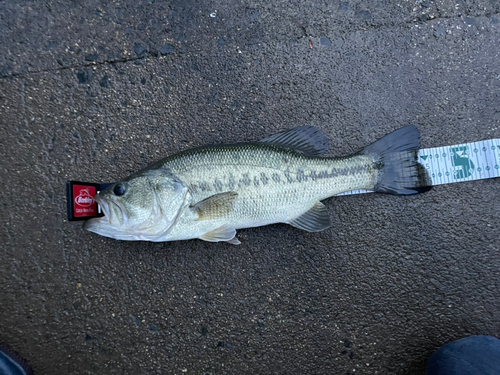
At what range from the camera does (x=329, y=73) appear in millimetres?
2824

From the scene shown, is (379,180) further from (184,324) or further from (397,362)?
(184,324)

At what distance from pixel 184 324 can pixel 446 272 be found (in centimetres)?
231

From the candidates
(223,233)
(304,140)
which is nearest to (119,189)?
(223,233)

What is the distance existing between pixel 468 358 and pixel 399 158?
5.45 feet

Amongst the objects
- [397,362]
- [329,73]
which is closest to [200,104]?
[329,73]

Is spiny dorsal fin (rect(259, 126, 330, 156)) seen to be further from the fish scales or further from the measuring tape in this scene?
the measuring tape

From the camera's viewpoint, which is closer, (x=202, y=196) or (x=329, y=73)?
(x=202, y=196)

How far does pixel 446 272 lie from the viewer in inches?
108

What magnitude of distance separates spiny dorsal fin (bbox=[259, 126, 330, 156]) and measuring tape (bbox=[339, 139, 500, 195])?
0.50 meters

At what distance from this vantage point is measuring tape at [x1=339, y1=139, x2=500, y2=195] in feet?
8.91

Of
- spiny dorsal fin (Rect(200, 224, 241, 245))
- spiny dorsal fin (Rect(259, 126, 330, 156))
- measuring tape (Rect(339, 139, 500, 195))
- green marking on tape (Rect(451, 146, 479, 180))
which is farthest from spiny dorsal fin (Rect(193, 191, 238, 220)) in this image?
green marking on tape (Rect(451, 146, 479, 180))

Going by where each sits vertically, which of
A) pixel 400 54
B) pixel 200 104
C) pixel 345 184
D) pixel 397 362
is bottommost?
pixel 397 362

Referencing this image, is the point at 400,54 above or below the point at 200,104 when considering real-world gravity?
above

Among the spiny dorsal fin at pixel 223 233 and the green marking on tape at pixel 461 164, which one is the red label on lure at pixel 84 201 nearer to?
the spiny dorsal fin at pixel 223 233
